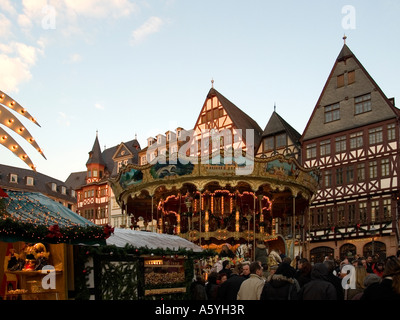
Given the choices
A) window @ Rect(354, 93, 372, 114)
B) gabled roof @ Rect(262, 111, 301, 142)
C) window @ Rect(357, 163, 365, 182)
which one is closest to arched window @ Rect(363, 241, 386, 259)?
window @ Rect(357, 163, 365, 182)

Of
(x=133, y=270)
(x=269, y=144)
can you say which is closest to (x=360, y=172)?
(x=269, y=144)

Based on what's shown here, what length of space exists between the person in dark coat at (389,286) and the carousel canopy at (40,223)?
6.90m

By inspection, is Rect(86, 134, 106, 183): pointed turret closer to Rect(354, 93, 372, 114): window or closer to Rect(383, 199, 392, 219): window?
Rect(354, 93, 372, 114): window

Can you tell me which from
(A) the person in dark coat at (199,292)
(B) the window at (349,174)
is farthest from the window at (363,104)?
(A) the person in dark coat at (199,292)

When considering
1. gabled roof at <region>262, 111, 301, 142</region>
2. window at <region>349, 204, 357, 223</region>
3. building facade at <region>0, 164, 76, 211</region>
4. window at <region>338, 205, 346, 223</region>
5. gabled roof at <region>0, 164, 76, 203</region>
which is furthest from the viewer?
building facade at <region>0, 164, 76, 211</region>

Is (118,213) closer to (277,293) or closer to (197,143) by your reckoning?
(197,143)

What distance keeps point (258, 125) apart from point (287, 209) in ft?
70.9

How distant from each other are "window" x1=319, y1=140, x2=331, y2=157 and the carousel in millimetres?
12340

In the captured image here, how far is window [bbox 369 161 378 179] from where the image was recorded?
35.1m

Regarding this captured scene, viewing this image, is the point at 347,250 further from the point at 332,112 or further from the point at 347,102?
the point at 347,102

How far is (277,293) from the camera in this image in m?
7.32

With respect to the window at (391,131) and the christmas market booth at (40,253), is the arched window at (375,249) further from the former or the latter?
the christmas market booth at (40,253)

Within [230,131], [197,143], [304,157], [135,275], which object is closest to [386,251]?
[304,157]

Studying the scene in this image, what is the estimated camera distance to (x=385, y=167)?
114ft
